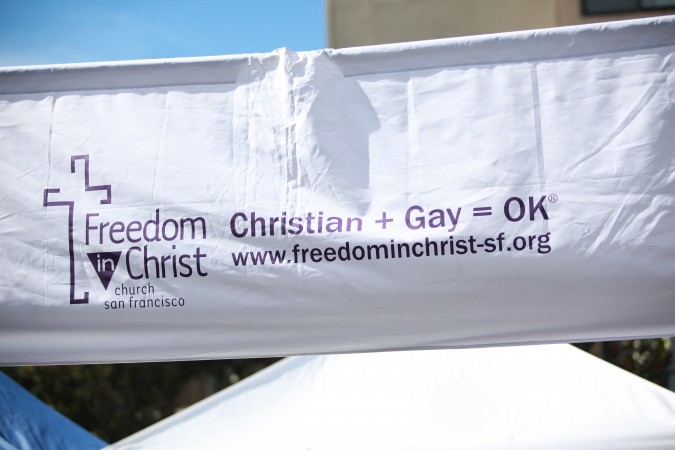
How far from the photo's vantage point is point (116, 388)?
1536 cm

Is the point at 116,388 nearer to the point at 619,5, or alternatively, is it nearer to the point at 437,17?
the point at 437,17

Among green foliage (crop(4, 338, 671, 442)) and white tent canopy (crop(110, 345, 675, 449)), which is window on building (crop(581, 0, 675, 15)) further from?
green foliage (crop(4, 338, 671, 442))

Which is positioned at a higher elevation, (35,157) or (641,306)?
(35,157)

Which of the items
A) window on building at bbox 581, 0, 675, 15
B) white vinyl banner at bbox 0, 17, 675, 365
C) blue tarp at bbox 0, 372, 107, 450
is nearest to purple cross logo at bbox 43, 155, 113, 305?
white vinyl banner at bbox 0, 17, 675, 365

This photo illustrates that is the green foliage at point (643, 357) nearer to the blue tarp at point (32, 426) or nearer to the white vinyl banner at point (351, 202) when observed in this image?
the blue tarp at point (32, 426)

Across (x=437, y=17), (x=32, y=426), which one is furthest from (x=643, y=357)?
→ (x=32, y=426)

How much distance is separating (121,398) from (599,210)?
1327 centimetres

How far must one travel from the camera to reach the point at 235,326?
2844mm

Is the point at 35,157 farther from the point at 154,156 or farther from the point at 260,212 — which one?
the point at 260,212

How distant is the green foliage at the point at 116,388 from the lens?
13680mm

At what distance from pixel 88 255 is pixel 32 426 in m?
1.73

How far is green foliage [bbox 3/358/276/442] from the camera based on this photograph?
44.9ft

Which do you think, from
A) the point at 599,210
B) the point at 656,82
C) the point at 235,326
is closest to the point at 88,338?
the point at 235,326

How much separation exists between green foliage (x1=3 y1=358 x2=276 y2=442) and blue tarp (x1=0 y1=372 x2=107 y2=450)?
27.4 ft
